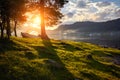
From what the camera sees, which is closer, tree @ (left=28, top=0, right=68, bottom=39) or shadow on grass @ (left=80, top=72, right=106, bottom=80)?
shadow on grass @ (left=80, top=72, right=106, bottom=80)

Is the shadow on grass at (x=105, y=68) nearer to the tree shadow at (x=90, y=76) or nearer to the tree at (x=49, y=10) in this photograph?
the tree shadow at (x=90, y=76)

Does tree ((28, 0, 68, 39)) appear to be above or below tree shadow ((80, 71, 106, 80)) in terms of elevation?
above

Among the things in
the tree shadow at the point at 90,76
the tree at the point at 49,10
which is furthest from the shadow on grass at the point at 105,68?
the tree at the point at 49,10

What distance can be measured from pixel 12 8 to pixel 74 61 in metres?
12.0

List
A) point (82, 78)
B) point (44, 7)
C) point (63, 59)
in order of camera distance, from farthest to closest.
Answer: point (44, 7)
point (63, 59)
point (82, 78)

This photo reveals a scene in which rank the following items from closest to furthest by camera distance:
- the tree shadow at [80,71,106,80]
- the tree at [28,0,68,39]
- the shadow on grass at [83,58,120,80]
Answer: the tree shadow at [80,71,106,80] → the shadow on grass at [83,58,120,80] → the tree at [28,0,68,39]

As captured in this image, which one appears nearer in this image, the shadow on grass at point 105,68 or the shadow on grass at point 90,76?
the shadow on grass at point 90,76

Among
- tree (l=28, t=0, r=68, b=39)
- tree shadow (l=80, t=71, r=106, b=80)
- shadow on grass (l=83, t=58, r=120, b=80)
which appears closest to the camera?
tree shadow (l=80, t=71, r=106, b=80)

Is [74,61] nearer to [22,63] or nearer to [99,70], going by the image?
[99,70]

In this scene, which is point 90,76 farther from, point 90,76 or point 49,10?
point 49,10

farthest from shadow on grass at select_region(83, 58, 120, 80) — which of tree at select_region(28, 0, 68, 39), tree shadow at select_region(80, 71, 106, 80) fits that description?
tree at select_region(28, 0, 68, 39)

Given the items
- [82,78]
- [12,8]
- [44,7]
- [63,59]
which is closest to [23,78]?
[82,78]

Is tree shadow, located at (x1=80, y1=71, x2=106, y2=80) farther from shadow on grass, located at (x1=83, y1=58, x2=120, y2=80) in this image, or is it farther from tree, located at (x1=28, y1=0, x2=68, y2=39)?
tree, located at (x1=28, y1=0, x2=68, y2=39)

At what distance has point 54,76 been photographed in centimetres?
2153
